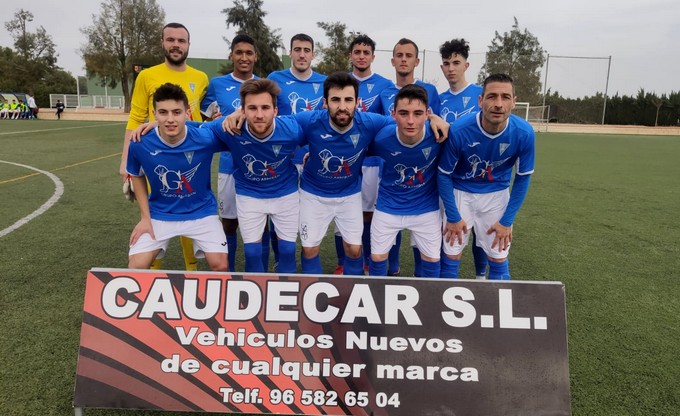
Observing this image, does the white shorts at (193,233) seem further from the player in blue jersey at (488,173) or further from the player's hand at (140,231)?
the player in blue jersey at (488,173)

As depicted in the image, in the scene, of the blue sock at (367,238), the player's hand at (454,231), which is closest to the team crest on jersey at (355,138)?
the player's hand at (454,231)

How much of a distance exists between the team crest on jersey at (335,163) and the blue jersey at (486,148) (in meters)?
0.61

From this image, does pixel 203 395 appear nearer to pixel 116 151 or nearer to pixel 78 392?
pixel 78 392

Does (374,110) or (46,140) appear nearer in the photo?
(374,110)

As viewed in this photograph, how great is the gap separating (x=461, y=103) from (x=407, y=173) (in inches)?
38.6

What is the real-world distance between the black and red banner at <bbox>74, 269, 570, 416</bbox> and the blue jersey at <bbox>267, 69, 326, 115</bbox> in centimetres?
210

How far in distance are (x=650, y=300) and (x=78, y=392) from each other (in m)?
3.88

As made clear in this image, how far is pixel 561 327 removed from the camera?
2.05 m

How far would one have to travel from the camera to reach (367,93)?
13.0 feet

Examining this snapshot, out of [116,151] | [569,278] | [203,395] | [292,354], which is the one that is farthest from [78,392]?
[116,151]

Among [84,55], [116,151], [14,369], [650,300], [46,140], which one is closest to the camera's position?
[14,369]

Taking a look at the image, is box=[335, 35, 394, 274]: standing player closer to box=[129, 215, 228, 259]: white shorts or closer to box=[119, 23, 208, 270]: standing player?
box=[129, 215, 228, 259]: white shorts

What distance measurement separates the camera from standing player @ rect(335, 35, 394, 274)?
12.7 feet

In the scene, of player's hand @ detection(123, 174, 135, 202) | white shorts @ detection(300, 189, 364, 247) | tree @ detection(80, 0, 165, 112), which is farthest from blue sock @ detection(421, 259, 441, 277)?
tree @ detection(80, 0, 165, 112)
